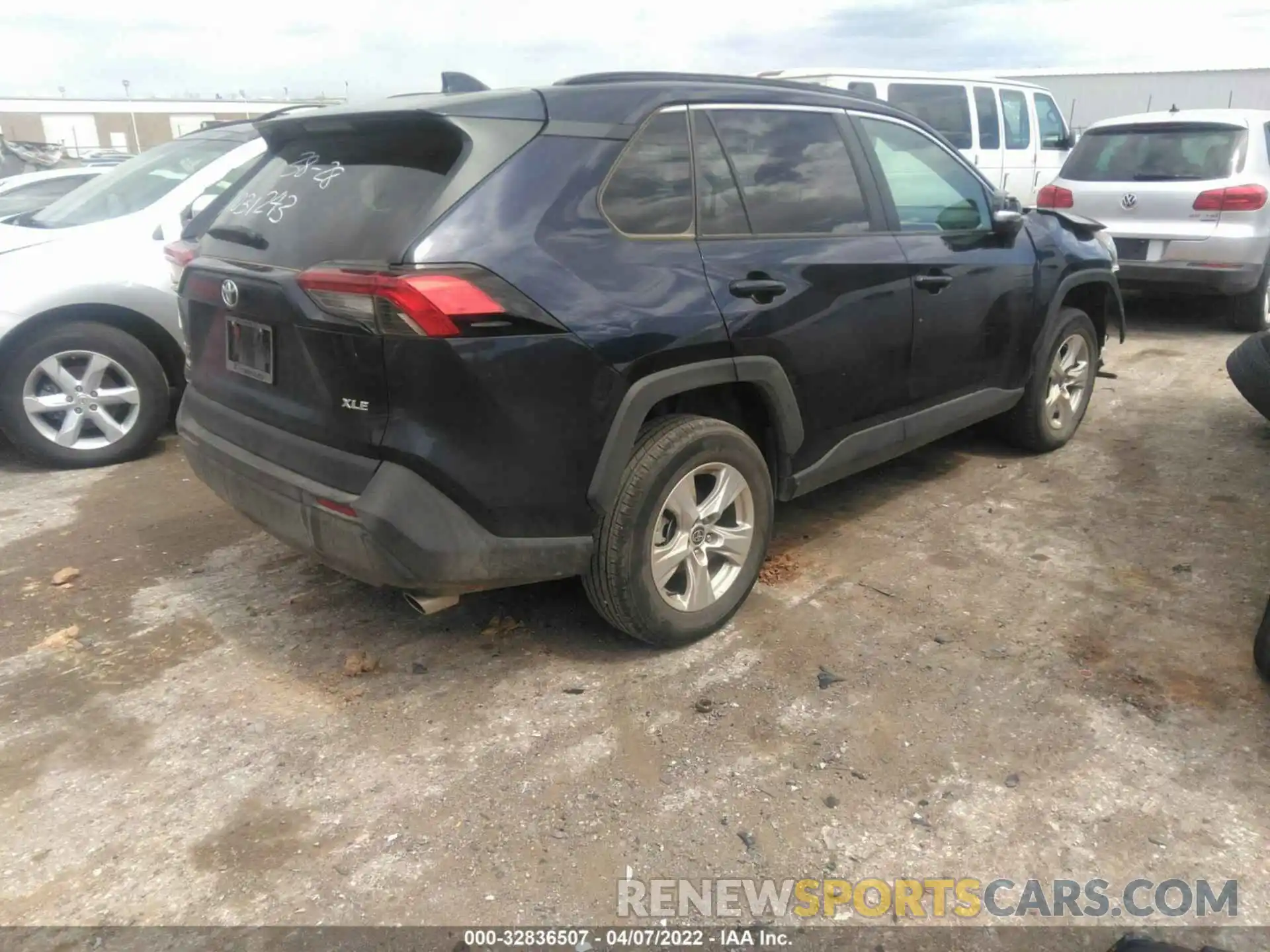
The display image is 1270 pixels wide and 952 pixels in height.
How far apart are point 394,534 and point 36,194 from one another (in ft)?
28.7

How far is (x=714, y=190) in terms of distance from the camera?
10.7ft

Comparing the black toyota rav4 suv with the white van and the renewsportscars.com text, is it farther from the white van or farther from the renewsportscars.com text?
the white van

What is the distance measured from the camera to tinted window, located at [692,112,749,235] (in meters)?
3.23

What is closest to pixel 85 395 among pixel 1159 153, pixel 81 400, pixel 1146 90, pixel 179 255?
pixel 81 400

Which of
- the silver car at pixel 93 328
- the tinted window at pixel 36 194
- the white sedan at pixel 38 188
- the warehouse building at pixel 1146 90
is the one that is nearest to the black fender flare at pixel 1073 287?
the silver car at pixel 93 328

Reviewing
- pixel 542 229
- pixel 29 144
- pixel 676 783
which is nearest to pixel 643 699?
pixel 676 783

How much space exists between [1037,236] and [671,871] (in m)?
3.78

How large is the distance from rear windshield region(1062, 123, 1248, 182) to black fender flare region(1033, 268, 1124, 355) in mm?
3188

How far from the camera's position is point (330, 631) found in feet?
11.6

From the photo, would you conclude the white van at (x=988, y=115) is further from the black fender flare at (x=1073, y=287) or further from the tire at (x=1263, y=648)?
the tire at (x=1263, y=648)

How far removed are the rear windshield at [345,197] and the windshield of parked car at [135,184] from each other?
2979mm

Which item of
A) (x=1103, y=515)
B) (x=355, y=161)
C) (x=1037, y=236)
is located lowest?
(x=1103, y=515)

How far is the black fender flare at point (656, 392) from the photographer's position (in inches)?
115

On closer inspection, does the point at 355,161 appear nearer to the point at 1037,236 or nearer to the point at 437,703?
the point at 437,703
